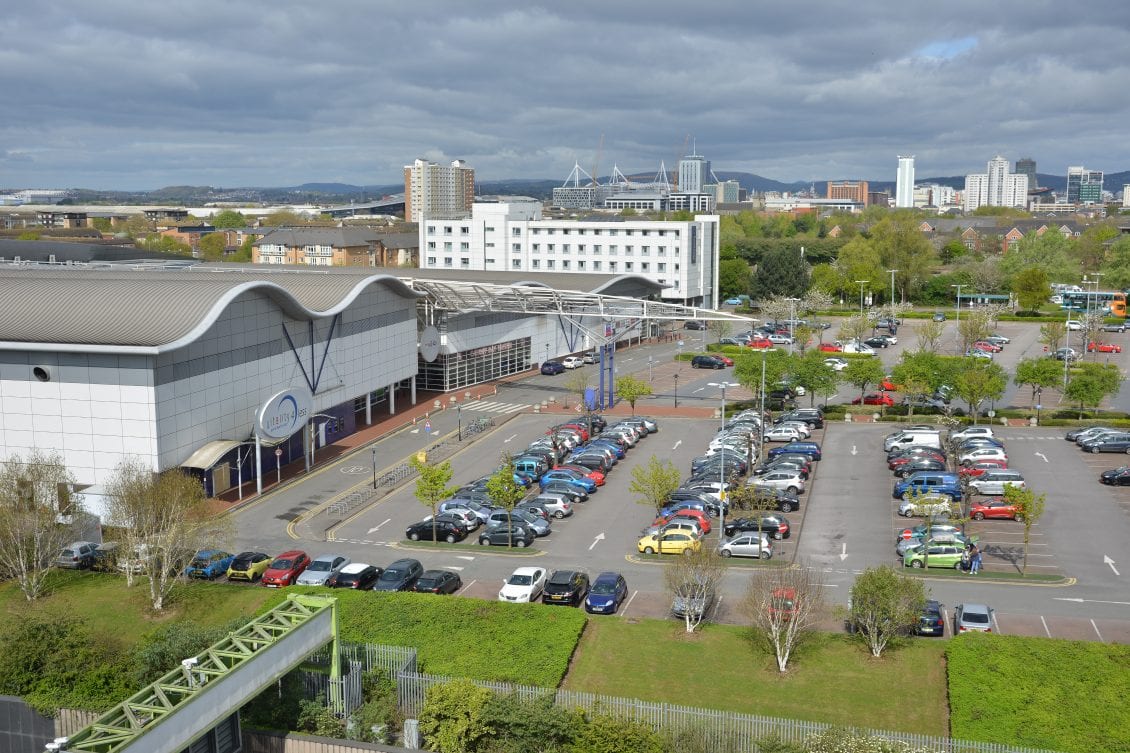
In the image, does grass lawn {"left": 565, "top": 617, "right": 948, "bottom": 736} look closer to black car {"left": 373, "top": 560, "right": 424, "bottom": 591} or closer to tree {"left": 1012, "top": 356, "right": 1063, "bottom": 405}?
black car {"left": 373, "top": 560, "right": 424, "bottom": 591}

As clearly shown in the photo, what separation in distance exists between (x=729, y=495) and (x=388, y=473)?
1415 cm

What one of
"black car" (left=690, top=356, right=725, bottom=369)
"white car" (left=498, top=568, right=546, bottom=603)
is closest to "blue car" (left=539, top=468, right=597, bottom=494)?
"white car" (left=498, top=568, right=546, bottom=603)

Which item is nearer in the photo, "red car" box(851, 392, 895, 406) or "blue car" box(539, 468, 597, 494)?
"blue car" box(539, 468, 597, 494)

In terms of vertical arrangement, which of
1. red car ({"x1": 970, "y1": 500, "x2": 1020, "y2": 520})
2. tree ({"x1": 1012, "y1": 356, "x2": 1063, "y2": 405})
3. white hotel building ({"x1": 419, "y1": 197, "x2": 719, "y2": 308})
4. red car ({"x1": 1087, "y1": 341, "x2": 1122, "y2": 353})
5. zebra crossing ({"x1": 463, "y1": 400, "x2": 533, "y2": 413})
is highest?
white hotel building ({"x1": 419, "y1": 197, "x2": 719, "y2": 308})

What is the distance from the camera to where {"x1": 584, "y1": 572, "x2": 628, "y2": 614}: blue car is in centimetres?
2697

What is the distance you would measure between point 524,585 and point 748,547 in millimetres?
7515

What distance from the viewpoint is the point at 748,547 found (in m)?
31.5

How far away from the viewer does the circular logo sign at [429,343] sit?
2175 inches

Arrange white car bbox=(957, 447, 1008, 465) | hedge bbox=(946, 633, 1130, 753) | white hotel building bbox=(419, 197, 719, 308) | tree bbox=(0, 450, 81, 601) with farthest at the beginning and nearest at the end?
white hotel building bbox=(419, 197, 719, 308), white car bbox=(957, 447, 1008, 465), tree bbox=(0, 450, 81, 601), hedge bbox=(946, 633, 1130, 753)

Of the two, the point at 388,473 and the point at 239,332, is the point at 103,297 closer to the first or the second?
the point at 239,332

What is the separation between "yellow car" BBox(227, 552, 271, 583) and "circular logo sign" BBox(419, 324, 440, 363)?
2553 cm

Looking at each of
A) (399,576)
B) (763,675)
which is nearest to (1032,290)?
(399,576)

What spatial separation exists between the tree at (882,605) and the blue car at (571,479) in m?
15.8

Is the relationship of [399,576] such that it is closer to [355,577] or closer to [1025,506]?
[355,577]
